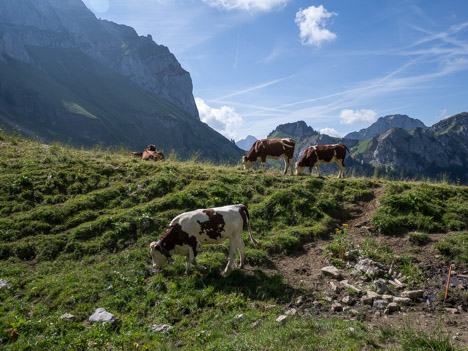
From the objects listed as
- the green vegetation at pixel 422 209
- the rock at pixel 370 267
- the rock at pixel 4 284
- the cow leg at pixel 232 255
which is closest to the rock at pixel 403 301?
the rock at pixel 370 267

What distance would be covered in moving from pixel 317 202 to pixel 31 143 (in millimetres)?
18486

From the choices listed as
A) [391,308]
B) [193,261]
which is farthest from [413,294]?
[193,261]

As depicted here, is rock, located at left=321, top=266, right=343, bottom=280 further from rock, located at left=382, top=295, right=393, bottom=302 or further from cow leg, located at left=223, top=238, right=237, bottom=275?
cow leg, located at left=223, top=238, right=237, bottom=275

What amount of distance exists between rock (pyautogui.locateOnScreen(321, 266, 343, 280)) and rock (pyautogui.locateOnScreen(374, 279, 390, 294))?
1.00 meters

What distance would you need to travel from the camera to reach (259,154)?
61.5 feet

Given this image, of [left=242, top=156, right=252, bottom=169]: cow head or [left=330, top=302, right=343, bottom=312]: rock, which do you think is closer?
[left=330, top=302, right=343, bottom=312]: rock

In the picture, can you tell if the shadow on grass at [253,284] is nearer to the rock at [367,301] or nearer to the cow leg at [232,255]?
the cow leg at [232,255]

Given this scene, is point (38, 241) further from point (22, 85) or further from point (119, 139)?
point (22, 85)

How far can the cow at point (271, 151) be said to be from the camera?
18406 millimetres

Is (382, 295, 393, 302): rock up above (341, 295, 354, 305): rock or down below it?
above

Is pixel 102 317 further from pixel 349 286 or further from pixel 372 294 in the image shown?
pixel 372 294

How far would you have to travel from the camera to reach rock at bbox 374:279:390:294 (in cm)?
747

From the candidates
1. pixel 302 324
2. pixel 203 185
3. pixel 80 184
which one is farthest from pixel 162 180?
pixel 302 324

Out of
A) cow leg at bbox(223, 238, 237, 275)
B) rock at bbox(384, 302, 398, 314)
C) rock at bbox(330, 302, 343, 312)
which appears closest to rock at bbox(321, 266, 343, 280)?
rock at bbox(330, 302, 343, 312)
